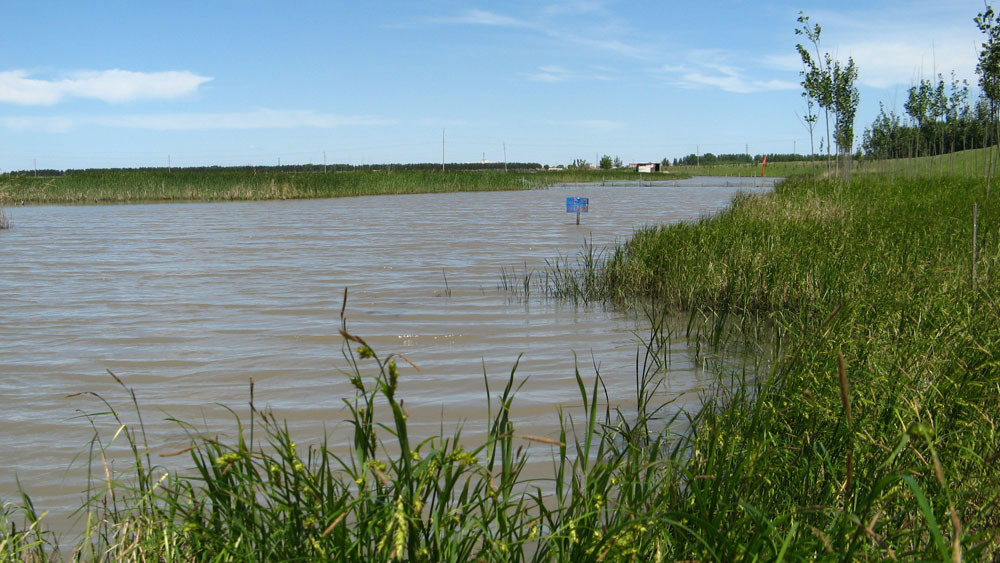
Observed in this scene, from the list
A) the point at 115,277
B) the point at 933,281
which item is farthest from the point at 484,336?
the point at 115,277

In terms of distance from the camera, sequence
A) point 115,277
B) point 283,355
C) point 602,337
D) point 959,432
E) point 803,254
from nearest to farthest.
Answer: point 959,432 → point 283,355 → point 602,337 → point 803,254 → point 115,277

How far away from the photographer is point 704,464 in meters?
2.62

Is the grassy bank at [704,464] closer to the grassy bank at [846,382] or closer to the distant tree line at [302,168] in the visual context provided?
the grassy bank at [846,382]

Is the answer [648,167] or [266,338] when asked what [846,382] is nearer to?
[266,338]

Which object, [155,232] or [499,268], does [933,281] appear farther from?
[155,232]

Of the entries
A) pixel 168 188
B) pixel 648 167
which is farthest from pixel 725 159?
pixel 168 188

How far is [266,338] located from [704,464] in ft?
14.5

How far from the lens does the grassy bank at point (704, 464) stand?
1.72 metres

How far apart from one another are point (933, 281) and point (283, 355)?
4552mm

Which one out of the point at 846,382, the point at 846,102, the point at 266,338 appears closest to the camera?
the point at 846,382

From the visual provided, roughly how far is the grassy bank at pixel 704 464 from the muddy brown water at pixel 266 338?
24 cm

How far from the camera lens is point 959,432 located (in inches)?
108

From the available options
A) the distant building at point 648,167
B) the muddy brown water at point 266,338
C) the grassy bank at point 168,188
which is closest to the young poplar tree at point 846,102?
the muddy brown water at point 266,338

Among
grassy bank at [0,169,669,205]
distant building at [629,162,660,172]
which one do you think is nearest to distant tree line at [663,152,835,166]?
distant building at [629,162,660,172]
